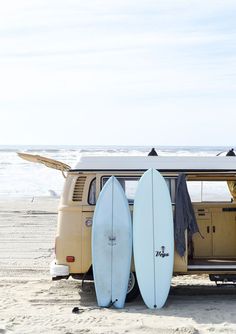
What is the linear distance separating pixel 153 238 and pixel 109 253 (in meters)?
0.66

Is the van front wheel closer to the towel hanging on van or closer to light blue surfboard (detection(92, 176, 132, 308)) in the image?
light blue surfboard (detection(92, 176, 132, 308))

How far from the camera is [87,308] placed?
8.60 metres

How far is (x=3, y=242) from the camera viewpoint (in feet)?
49.5

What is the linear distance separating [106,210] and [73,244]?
2.22ft

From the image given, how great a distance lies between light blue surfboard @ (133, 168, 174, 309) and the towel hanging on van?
0.09 m

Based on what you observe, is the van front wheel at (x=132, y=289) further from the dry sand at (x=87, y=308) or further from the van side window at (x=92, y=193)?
the van side window at (x=92, y=193)

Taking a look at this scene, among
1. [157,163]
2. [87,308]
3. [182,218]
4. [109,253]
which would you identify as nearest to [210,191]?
[157,163]

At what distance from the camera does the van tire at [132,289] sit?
9.08 m

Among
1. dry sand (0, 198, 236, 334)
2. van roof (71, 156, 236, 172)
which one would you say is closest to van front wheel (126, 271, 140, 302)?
dry sand (0, 198, 236, 334)

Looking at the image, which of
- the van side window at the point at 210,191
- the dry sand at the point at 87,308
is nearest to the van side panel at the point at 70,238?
the dry sand at the point at 87,308

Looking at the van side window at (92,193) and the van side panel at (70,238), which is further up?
the van side window at (92,193)

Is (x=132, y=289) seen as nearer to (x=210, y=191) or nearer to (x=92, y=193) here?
(x=92, y=193)

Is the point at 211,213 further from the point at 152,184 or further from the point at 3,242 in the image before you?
the point at 3,242

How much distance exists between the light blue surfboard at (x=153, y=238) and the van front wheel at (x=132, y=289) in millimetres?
216
